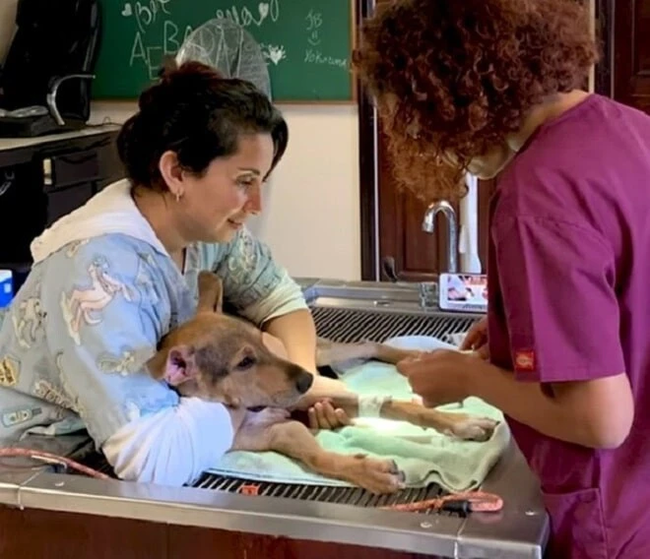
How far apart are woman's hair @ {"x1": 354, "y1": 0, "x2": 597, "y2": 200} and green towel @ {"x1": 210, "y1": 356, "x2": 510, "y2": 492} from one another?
0.43m

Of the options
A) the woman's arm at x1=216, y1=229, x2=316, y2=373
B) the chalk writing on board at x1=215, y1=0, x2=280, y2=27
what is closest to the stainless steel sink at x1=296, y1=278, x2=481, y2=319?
the woman's arm at x1=216, y1=229, x2=316, y2=373

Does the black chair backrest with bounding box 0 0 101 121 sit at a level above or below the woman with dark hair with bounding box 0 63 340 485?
above

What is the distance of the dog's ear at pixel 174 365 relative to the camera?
1.30 meters

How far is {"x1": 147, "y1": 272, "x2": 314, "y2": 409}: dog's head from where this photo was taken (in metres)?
1.39

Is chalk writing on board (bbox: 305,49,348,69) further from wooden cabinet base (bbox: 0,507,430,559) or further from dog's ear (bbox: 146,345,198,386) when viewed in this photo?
wooden cabinet base (bbox: 0,507,430,559)

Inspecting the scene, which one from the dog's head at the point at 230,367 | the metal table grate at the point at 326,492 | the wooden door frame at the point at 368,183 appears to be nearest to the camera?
the metal table grate at the point at 326,492

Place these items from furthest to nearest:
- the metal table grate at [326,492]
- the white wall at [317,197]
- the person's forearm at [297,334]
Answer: the white wall at [317,197]
the person's forearm at [297,334]
the metal table grate at [326,492]

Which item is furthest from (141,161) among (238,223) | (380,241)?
(380,241)

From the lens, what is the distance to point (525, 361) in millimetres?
938

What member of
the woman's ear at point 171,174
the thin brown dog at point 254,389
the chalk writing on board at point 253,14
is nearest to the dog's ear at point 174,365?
the thin brown dog at point 254,389

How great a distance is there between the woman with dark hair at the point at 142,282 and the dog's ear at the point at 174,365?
0.6 inches

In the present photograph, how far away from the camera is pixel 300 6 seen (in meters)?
3.90

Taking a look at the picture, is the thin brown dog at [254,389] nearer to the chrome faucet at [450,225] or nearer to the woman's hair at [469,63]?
the woman's hair at [469,63]

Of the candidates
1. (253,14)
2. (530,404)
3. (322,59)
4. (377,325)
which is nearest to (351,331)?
(377,325)
